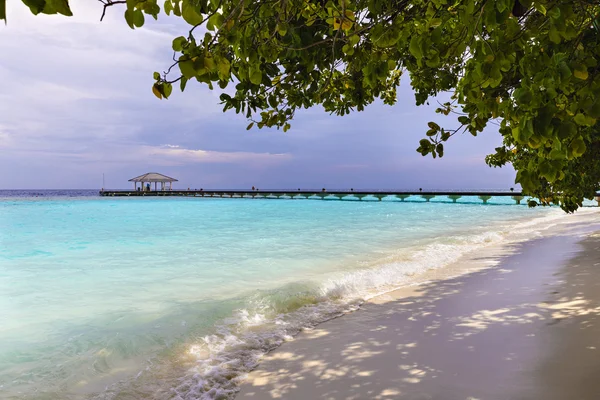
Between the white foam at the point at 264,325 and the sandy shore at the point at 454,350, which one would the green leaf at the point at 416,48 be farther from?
the white foam at the point at 264,325

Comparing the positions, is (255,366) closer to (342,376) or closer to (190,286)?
(342,376)

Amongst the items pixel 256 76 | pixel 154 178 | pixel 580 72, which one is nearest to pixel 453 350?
pixel 580 72

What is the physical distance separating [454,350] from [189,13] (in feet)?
13.5

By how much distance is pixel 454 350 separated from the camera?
13.6 ft

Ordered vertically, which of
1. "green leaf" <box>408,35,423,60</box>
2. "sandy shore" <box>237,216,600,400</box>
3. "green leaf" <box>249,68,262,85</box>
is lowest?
"sandy shore" <box>237,216,600,400</box>

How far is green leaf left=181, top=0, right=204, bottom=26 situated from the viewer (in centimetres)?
141

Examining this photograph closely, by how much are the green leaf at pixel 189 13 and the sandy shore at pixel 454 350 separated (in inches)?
124

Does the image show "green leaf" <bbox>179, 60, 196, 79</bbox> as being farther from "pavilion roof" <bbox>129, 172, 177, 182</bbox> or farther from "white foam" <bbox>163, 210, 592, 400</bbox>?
"pavilion roof" <bbox>129, 172, 177, 182</bbox>

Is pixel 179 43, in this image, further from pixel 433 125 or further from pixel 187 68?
pixel 433 125

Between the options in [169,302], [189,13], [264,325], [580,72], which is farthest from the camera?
[169,302]

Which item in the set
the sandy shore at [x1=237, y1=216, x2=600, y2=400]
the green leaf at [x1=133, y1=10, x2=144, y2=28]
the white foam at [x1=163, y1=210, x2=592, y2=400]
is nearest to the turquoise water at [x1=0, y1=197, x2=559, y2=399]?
the white foam at [x1=163, y1=210, x2=592, y2=400]

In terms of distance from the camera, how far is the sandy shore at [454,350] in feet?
11.0

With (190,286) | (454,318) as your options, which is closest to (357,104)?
(454,318)

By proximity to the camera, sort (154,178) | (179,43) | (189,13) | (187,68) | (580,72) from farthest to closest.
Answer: (154,178), (179,43), (580,72), (187,68), (189,13)
